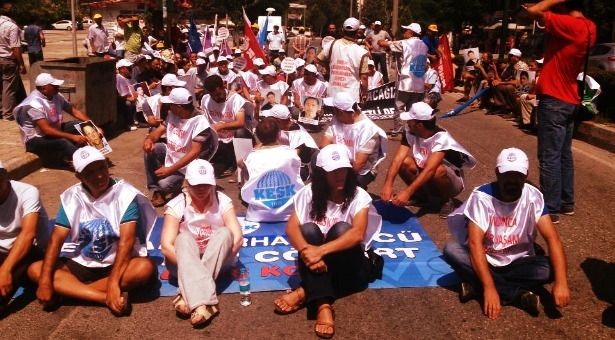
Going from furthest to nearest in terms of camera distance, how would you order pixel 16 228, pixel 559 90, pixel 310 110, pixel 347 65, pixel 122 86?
pixel 122 86
pixel 310 110
pixel 347 65
pixel 559 90
pixel 16 228

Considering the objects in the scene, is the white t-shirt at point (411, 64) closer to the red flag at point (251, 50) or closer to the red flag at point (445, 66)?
the red flag at point (251, 50)

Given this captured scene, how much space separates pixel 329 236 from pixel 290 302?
1.74 feet

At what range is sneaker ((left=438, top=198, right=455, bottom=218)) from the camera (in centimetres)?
645

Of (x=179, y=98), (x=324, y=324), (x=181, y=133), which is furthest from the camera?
(x=181, y=133)

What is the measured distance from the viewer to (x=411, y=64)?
1016cm

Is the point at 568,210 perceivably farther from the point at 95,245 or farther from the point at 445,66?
the point at 445,66

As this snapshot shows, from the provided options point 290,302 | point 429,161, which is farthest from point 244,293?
point 429,161

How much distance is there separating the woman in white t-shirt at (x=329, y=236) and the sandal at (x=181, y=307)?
61 centimetres

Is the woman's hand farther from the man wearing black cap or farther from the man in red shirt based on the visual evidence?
the man wearing black cap

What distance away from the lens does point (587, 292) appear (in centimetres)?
468

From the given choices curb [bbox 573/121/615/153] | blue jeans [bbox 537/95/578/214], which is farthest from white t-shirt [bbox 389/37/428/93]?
blue jeans [bbox 537/95/578/214]

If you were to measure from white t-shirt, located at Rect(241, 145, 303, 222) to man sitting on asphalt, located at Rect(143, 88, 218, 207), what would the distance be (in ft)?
2.17

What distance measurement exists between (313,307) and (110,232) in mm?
1528

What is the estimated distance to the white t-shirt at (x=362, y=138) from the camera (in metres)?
6.55
